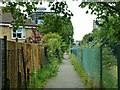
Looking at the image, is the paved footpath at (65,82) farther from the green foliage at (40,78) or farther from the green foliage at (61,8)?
the green foliage at (61,8)

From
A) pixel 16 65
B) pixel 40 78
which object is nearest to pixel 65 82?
pixel 40 78

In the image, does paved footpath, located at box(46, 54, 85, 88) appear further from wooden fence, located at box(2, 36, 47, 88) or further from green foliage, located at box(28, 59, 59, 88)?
wooden fence, located at box(2, 36, 47, 88)

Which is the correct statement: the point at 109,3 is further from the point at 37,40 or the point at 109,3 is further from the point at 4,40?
the point at 37,40

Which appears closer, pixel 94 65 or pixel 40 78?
pixel 94 65

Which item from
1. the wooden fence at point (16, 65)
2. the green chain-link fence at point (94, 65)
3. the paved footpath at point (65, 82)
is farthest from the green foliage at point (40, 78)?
the green chain-link fence at point (94, 65)

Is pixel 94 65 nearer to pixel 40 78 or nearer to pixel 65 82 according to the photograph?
pixel 65 82

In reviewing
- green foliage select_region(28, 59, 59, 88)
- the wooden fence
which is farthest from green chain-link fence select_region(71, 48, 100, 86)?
the wooden fence

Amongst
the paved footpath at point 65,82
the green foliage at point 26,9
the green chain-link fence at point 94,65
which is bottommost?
the paved footpath at point 65,82

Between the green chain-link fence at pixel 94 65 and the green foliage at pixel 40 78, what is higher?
the green chain-link fence at pixel 94 65

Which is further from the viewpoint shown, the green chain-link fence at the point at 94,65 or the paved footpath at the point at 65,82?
the paved footpath at the point at 65,82

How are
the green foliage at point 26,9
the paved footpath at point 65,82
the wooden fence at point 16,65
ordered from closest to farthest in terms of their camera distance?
the wooden fence at point 16,65, the green foliage at point 26,9, the paved footpath at point 65,82

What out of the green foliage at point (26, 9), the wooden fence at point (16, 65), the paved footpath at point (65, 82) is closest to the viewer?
the wooden fence at point (16, 65)

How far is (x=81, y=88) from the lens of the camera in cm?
808

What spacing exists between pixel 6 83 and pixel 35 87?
3455 mm
